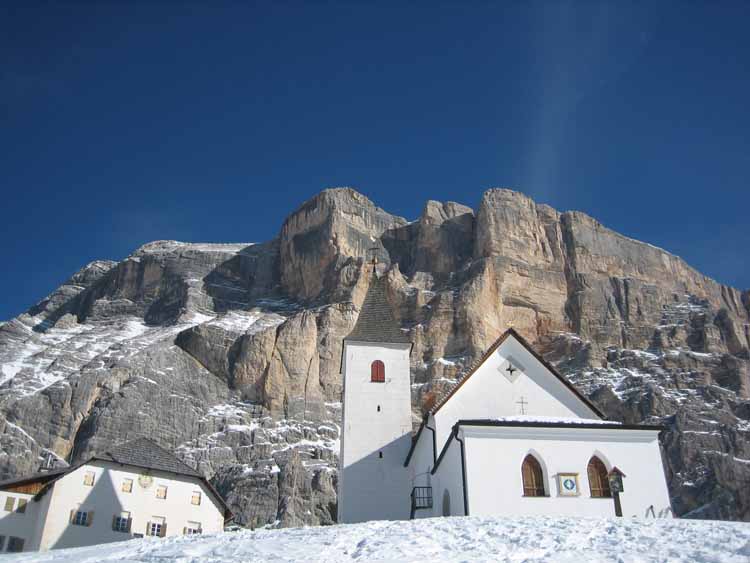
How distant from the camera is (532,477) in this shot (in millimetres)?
24344

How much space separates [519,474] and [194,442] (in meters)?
67.3

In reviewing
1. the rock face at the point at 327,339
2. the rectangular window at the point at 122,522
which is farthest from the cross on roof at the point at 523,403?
the rock face at the point at 327,339

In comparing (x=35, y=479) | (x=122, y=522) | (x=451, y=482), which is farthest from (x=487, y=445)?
(x=35, y=479)

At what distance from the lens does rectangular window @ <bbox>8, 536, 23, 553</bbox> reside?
36.7 metres

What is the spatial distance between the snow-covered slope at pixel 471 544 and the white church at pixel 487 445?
5.34 meters

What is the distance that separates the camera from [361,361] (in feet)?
125

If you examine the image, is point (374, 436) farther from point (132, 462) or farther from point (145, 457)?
point (132, 462)

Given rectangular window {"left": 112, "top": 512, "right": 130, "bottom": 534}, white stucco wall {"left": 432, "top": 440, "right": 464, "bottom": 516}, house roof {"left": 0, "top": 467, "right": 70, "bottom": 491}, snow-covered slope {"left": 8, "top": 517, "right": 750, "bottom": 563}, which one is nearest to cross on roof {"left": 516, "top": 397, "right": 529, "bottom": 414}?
white stucco wall {"left": 432, "top": 440, "right": 464, "bottom": 516}

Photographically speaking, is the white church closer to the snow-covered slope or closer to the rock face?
the snow-covered slope

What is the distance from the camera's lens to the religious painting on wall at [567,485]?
24.0 metres

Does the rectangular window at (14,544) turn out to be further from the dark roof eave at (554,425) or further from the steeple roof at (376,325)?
the dark roof eave at (554,425)

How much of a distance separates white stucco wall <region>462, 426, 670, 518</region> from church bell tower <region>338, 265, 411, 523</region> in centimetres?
1063

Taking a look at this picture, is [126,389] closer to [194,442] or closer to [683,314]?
[194,442]

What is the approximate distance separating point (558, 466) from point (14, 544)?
2792 cm
